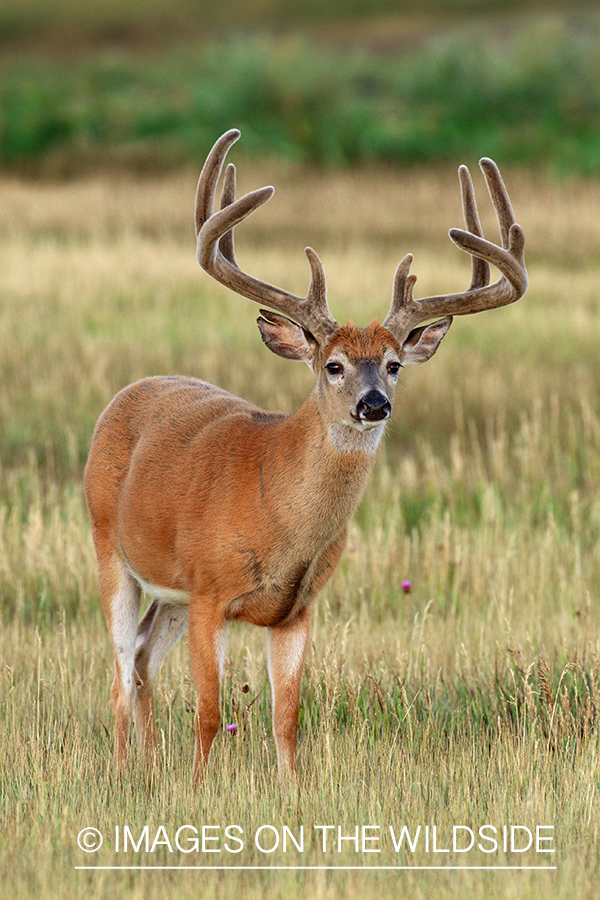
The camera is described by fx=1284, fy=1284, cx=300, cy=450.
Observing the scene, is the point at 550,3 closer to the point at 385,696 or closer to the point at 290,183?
the point at 290,183

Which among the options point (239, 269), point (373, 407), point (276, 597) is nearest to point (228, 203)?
point (239, 269)

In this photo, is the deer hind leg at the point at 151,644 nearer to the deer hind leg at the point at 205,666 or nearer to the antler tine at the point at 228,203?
the deer hind leg at the point at 205,666

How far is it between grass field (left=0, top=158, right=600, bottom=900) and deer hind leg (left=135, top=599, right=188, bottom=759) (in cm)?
13

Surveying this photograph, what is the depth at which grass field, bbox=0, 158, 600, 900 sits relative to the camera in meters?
3.99

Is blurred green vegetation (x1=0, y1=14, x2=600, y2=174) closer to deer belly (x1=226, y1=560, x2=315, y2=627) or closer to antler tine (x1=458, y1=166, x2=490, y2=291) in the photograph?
antler tine (x1=458, y1=166, x2=490, y2=291)

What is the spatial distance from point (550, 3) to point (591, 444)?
240ft

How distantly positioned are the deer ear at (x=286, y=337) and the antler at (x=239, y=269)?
39mm

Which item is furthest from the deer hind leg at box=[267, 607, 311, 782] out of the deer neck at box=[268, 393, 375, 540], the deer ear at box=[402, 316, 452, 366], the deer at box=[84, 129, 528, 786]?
the deer ear at box=[402, 316, 452, 366]

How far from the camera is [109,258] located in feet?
57.4

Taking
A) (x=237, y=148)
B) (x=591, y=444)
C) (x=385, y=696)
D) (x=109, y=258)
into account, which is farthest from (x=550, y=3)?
(x=385, y=696)

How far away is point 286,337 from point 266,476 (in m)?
0.55

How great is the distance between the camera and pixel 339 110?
114 ft

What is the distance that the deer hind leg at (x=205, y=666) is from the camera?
4.78 meters

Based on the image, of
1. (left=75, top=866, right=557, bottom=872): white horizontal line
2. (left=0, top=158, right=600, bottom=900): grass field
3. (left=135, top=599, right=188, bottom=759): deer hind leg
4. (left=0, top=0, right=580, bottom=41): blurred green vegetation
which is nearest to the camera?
(left=75, top=866, right=557, bottom=872): white horizontal line
